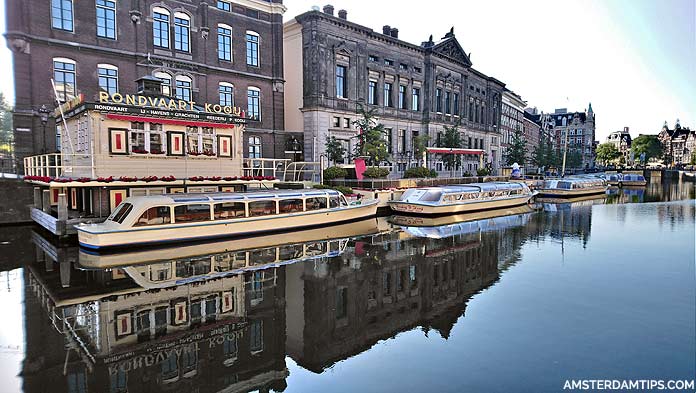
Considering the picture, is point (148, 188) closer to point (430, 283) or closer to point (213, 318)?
point (213, 318)

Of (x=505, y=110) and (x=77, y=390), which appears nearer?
(x=77, y=390)

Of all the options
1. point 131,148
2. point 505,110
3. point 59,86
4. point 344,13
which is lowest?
point 131,148

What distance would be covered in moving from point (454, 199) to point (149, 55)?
82.0 feet

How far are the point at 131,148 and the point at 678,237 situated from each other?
30.3 m

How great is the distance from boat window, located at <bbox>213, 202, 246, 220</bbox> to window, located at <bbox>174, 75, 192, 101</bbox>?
16261 millimetres

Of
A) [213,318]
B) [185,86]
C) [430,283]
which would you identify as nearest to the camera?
[213,318]

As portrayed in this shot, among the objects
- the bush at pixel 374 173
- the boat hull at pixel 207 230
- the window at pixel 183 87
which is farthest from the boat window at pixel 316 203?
the window at pixel 183 87

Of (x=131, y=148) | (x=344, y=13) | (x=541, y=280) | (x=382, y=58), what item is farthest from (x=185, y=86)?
(x=541, y=280)

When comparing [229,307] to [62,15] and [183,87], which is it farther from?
[62,15]

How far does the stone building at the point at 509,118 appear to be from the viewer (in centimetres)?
8081

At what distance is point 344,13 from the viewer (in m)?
44.9

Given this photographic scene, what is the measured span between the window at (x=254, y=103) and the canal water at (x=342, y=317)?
19.8 meters

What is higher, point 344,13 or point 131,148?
point 344,13

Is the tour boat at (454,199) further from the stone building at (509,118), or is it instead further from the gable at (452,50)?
the stone building at (509,118)
